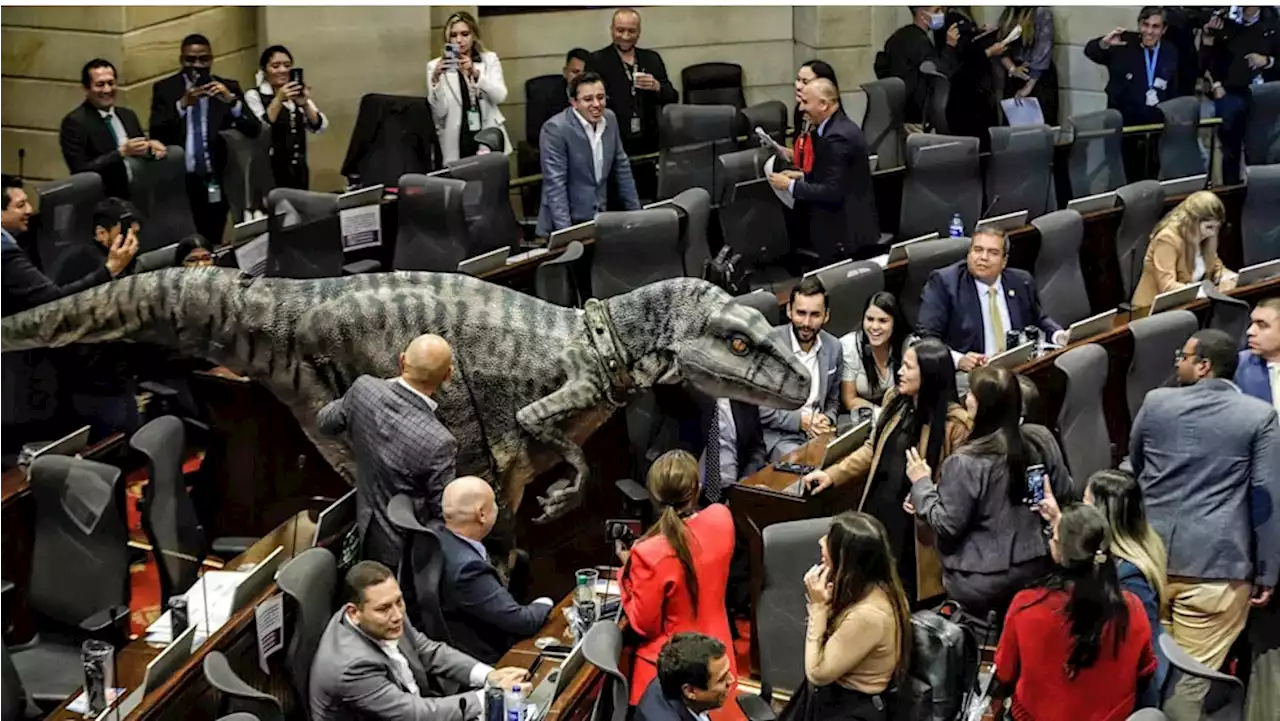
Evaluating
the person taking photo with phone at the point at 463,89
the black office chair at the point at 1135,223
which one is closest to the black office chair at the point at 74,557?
the person taking photo with phone at the point at 463,89

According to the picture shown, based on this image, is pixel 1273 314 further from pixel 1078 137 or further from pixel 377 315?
pixel 1078 137

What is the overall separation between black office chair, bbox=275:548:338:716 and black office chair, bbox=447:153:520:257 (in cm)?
368

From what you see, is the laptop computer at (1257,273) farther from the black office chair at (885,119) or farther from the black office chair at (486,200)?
the black office chair at (486,200)

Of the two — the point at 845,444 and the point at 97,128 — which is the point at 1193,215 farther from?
the point at 97,128

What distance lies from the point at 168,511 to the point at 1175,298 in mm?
3975

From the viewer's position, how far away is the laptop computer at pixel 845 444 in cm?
627

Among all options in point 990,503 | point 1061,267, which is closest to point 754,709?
point 990,503

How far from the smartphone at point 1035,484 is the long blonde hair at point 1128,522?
23cm

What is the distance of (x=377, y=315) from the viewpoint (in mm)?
6543

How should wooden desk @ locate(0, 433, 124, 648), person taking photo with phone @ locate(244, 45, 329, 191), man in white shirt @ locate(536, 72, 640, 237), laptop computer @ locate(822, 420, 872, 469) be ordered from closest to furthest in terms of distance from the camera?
wooden desk @ locate(0, 433, 124, 648), laptop computer @ locate(822, 420, 872, 469), man in white shirt @ locate(536, 72, 640, 237), person taking photo with phone @ locate(244, 45, 329, 191)

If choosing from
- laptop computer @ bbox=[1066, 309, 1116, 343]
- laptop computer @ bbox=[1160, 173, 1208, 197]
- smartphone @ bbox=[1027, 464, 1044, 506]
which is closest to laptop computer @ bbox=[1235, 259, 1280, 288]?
laptop computer @ bbox=[1066, 309, 1116, 343]

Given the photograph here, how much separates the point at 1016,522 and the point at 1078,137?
493cm

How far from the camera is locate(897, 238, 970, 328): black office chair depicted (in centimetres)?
798

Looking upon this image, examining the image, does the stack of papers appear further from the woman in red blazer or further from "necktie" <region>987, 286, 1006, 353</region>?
"necktie" <region>987, 286, 1006, 353</region>
